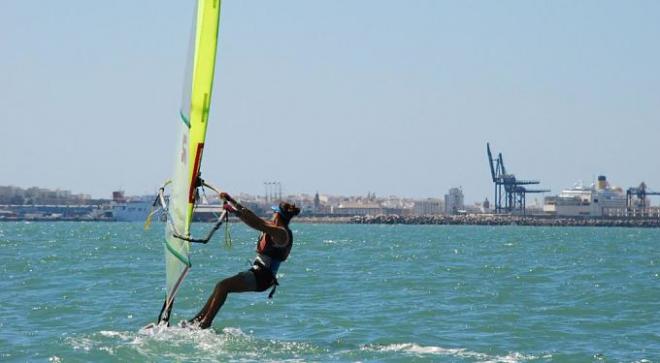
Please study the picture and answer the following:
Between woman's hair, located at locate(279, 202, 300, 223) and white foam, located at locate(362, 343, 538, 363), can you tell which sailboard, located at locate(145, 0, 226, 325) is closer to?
woman's hair, located at locate(279, 202, 300, 223)

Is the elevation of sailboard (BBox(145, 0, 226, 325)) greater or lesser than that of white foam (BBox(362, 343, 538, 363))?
greater

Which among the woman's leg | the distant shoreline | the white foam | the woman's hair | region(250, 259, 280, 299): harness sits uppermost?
the distant shoreline

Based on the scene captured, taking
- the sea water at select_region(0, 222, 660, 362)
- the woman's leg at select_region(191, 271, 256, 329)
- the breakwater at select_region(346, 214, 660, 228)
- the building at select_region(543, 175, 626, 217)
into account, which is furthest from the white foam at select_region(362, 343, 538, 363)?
the building at select_region(543, 175, 626, 217)

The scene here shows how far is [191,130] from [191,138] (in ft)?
0.23

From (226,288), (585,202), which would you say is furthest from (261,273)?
(585,202)

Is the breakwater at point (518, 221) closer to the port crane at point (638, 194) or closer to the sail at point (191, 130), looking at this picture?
the port crane at point (638, 194)

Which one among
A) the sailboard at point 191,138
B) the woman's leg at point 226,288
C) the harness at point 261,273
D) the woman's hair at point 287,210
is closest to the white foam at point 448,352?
the harness at point 261,273

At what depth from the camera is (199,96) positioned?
10953 mm

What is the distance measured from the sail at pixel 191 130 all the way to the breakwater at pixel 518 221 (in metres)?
149

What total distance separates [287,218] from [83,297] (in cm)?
738

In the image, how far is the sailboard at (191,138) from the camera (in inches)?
416

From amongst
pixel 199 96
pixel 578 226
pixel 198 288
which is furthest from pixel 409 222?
pixel 199 96

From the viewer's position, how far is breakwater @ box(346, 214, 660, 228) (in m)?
160

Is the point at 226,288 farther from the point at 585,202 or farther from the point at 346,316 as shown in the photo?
the point at 585,202
